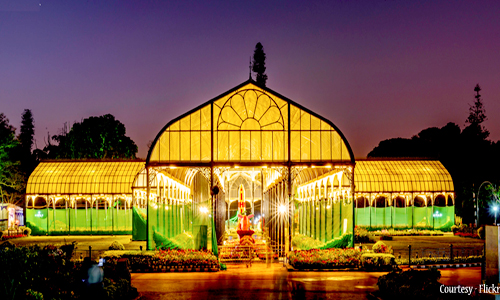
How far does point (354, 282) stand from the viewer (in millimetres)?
20781

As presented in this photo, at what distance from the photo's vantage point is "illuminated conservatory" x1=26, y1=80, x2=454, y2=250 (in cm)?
2805

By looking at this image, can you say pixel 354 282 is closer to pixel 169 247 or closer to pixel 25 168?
pixel 169 247

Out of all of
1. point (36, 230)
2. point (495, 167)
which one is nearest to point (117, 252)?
point (36, 230)

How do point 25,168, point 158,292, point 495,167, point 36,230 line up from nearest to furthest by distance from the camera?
point 158,292 → point 36,230 → point 495,167 → point 25,168

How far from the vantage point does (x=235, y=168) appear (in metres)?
41.4

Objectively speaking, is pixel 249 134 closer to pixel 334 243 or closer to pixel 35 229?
pixel 334 243

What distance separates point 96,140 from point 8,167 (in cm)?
1619

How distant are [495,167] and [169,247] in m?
46.3

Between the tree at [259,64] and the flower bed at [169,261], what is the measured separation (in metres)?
63.7

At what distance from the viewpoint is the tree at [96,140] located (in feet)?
253

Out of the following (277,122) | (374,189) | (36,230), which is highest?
(277,122)

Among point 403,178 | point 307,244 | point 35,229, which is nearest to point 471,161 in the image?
point 403,178

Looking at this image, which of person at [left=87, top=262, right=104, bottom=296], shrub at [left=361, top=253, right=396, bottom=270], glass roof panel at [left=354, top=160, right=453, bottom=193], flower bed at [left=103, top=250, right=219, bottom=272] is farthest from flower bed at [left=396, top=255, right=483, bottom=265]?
glass roof panel at [left=354, top=160, right=453, bottom=193]

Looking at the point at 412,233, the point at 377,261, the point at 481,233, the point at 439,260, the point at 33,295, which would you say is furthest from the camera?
the point at 412,233
